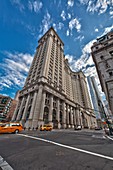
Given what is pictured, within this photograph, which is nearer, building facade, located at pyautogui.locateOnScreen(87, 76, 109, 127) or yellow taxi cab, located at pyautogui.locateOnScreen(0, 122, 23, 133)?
yellow taxi cab, located at pyautogui.locateOnScreen(0, 122, 23, 133)

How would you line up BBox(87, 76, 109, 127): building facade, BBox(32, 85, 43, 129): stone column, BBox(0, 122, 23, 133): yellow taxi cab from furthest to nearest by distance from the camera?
BBox(32, 85, 43, 129): stone column
BBox(87, 76, 109, 127): building facade
BBox(0, 122, 23, 133): yellow taxi cab

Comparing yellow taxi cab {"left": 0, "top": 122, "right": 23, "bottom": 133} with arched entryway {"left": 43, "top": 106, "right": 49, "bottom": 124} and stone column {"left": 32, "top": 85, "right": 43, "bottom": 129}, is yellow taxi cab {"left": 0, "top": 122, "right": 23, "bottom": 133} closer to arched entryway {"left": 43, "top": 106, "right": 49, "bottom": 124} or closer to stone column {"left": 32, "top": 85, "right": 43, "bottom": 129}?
stone column {"left": 32, "top": 85, "right": 43, "bottom": 129}

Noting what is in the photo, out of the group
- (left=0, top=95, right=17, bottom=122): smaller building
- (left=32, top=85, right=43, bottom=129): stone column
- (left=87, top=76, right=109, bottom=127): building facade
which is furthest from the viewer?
(left=0, top=95, right=17, bottom=122): smaller building

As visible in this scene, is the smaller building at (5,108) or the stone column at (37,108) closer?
the stone column at (37,108)

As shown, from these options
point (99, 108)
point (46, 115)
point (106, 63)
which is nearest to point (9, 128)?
point (46, 115)

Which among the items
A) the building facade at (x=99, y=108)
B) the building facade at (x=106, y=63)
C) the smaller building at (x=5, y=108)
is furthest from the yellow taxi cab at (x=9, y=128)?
the smaller building at (x=5, y=108)

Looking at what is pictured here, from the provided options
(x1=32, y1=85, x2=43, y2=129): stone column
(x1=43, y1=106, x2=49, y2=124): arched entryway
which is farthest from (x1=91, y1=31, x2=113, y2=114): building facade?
(x1=43, y1=106, x2=49, y2=124): arched entryway

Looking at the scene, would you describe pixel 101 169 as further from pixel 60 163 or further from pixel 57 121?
pixel 57 121

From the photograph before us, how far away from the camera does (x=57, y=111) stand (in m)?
44.0

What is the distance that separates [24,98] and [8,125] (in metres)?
31.1

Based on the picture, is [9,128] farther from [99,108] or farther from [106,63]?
[99,108]

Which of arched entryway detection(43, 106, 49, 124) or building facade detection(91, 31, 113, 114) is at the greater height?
building facade detection(91, 31, 113, 114)

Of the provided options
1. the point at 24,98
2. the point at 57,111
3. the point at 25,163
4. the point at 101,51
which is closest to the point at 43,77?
the point at 24,98

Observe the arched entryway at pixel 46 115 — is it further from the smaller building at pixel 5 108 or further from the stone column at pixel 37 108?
the smaller building at pixel 5 108
